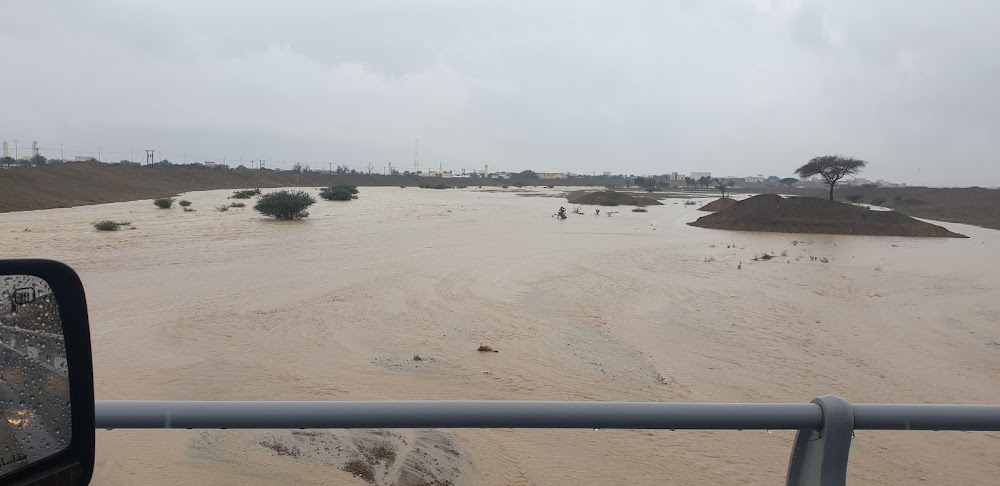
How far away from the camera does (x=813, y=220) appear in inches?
1358

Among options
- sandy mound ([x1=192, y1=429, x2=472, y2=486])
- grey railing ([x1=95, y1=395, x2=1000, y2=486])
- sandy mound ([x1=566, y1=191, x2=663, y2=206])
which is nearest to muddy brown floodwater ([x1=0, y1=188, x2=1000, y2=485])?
sandy mound ([x1=192, y1=429, x2=472, y2=486])

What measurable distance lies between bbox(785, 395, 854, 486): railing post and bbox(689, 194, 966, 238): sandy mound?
35.0 meters

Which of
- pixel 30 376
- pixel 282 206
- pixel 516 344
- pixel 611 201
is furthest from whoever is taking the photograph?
pixel 611 201

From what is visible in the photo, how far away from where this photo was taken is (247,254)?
19.4m

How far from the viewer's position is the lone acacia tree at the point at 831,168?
43906 millimetres

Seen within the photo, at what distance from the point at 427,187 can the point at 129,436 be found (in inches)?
4015

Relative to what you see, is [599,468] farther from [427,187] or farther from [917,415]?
[427,187]

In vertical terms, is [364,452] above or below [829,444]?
below

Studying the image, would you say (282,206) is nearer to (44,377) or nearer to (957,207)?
(44,377)

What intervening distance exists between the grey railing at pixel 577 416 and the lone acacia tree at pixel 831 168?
4734cm

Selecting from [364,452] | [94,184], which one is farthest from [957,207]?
[94,184]

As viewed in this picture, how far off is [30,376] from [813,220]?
3795 cm

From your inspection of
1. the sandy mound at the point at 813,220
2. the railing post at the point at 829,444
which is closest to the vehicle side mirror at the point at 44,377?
the railing post at the point at 829,444

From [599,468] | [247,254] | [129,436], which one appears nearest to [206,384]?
[129,436]
